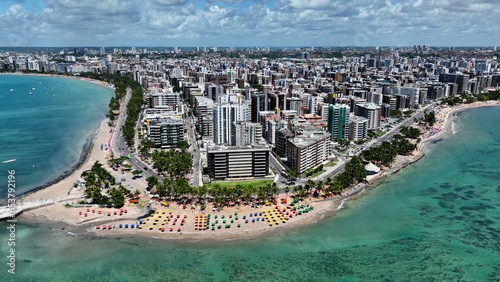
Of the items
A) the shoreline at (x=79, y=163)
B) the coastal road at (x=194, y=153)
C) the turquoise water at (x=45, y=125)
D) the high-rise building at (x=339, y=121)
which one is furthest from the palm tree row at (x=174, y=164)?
the high-rise building at (x=339, y=121)

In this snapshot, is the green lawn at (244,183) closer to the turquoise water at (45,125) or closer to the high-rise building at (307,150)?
the high-rise building at (307,150)

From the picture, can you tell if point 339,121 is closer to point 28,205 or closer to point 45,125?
point 28,205

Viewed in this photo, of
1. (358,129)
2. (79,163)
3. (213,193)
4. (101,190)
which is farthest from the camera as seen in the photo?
(358,129)

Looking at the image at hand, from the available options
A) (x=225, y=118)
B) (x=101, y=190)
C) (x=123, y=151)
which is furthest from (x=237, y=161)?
(x=123, y=151)

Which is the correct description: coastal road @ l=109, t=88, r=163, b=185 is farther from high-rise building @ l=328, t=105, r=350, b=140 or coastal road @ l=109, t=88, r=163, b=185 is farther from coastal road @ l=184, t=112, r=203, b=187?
high-rise building @ l=328, t=105, r=350, b=140

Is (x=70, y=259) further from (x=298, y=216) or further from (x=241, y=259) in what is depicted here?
(x=298, y=216)

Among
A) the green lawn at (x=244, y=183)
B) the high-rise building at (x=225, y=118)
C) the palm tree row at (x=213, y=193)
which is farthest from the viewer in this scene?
the high-rise building at (x=225, y=118)
